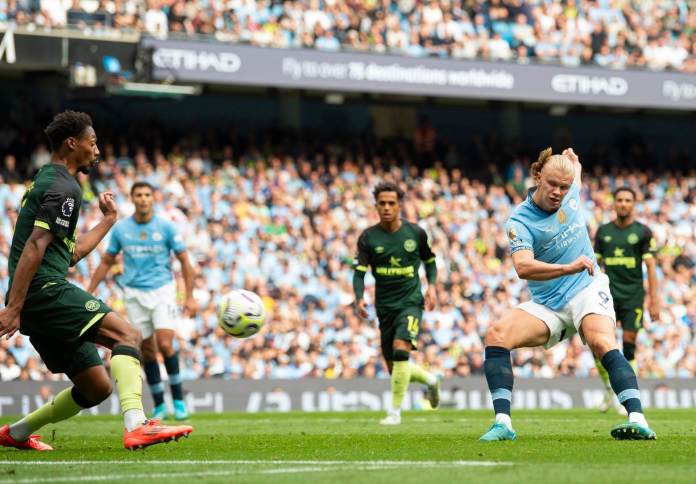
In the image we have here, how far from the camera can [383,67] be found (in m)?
29.0

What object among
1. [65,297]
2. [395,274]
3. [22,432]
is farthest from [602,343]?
[395,274]

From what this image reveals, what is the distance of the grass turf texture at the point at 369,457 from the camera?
7.32m

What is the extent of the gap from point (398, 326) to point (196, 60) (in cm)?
1357

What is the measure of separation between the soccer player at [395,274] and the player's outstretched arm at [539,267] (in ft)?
16.2

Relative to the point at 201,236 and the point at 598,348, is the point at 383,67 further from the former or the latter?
the point at 598,348

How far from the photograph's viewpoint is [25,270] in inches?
342

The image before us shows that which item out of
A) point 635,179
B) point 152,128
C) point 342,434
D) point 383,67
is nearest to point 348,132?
point 383,67

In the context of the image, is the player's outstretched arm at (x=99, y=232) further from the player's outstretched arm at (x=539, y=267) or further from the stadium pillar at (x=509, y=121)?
the stadium pillar at (x=509, y=121)

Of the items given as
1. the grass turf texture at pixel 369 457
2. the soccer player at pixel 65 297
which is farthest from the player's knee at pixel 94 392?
the grass turf texture at pixel 369 457

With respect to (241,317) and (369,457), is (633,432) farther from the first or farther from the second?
(241,317)

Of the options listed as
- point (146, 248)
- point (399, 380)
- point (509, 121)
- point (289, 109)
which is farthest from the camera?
point (509, 121)

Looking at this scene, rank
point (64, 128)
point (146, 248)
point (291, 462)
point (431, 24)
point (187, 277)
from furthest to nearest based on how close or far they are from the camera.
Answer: point (431, 24)
point (146, 248)
point (187, 277)
point (64, 128)
point (291, 462)

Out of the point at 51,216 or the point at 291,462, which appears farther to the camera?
the point at 51,216

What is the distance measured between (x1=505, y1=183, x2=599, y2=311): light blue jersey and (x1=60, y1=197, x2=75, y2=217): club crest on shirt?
3269 mm
